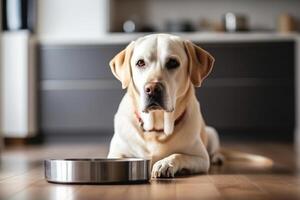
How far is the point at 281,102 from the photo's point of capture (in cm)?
559

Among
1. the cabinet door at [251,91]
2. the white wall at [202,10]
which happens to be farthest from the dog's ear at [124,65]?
the white wall at [202,10]

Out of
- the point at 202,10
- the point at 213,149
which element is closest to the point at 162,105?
the point at 213,149

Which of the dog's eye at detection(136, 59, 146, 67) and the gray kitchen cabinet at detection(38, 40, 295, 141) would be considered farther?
the gray kitchen cabinet at detection(38, 40, 295, 141)

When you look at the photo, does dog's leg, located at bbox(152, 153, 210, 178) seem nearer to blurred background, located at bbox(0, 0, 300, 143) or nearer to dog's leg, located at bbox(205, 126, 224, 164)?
dog's leg, located at bbox(205, 126, 224, 164)

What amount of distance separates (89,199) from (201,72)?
932 mm

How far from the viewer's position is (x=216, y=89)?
5562 millimetres

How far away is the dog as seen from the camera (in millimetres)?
2273

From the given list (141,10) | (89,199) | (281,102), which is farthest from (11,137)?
(89,199)

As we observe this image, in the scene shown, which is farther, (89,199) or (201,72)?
(201,72)

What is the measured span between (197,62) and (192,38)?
3026 mm

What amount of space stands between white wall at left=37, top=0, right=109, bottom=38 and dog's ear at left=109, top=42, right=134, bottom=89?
319cm

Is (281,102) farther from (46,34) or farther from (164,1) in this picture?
(46,34)

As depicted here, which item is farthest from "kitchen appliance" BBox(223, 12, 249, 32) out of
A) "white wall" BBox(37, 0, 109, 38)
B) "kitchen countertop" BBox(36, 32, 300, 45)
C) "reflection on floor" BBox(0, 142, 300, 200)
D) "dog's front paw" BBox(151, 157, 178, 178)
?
"dog's front paw" BBox(151, 157, 178, 178)

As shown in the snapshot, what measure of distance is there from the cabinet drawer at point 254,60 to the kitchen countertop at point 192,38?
1.9 inches
